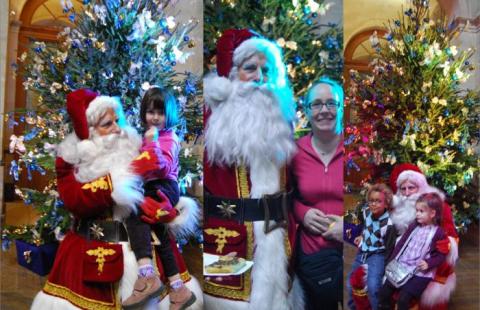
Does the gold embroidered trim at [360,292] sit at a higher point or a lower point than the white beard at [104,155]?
lower

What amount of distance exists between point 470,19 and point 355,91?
860 millimetres

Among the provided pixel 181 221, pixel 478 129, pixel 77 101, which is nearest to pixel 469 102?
pixel 478 129

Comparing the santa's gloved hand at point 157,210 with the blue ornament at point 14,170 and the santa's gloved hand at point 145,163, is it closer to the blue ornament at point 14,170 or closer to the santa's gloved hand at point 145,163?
the santa's gloved hand at point 145,163

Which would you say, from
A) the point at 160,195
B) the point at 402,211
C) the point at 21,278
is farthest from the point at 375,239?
the point at 21,278

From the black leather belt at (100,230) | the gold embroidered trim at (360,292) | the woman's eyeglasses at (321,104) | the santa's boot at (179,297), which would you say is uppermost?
the woman's eyeglasses at (321,104)

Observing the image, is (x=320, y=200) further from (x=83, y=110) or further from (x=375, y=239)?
(x=83, y=110)

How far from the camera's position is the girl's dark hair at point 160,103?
2463 millimetres

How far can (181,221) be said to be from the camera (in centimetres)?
253

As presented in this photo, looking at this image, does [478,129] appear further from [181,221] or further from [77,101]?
[77,101]

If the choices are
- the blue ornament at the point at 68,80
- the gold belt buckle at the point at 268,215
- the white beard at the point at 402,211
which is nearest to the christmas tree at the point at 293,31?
the gold belt buckle at the point at 268,215

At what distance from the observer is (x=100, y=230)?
2.31 meters

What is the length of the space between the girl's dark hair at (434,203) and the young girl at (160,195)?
141 centimetres

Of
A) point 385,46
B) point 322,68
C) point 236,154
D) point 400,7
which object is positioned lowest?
point 236,154

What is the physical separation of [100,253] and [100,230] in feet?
0.35
